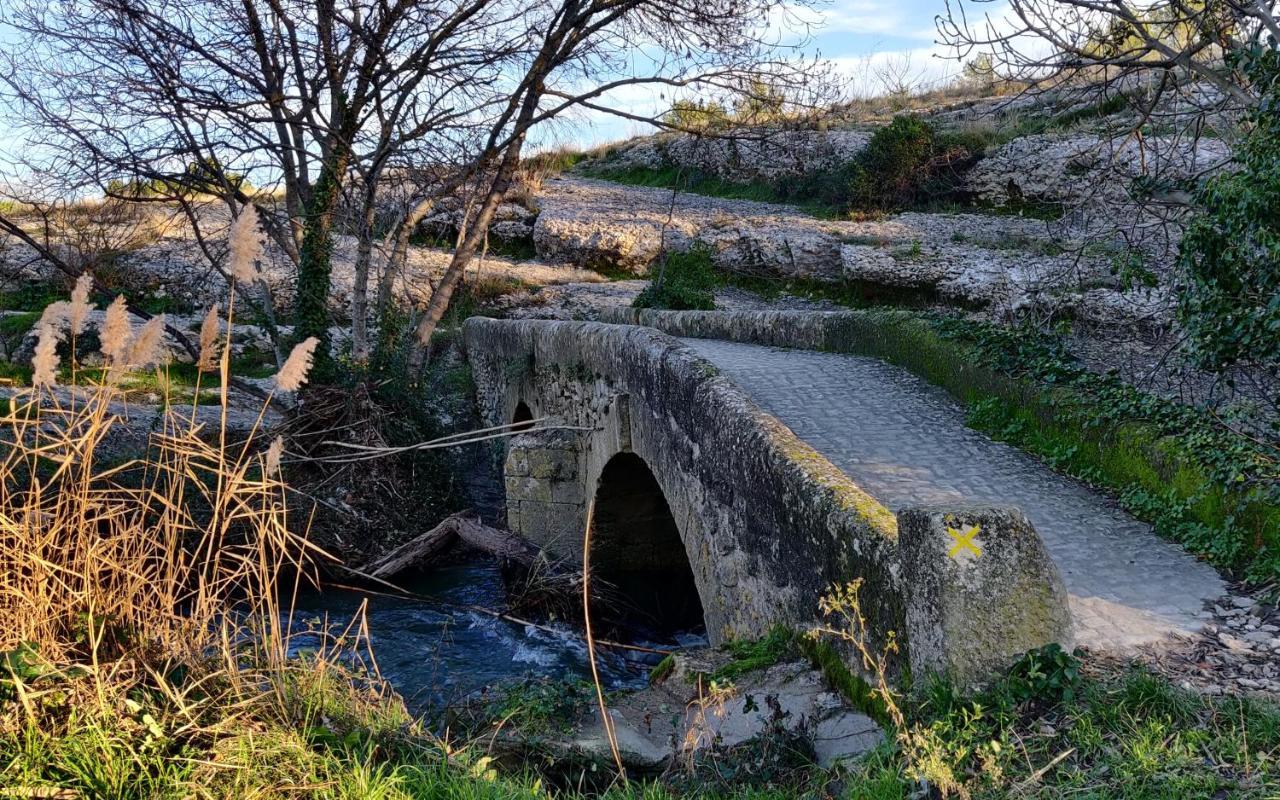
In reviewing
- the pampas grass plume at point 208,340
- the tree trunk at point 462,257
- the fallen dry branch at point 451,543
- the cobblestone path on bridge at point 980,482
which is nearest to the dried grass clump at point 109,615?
the pampas grass plume at point 208,340

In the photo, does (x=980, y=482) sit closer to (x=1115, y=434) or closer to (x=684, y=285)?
(x=1115, y=434)

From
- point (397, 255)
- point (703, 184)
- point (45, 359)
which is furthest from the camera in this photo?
point (703, 184)

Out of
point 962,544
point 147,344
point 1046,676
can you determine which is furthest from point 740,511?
point 147,344

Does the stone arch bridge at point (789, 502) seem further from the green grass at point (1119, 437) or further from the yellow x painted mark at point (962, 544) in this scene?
the green grass at point (1119, 437)

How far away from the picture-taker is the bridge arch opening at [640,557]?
34.1 ft

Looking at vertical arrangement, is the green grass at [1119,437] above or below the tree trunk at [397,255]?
below

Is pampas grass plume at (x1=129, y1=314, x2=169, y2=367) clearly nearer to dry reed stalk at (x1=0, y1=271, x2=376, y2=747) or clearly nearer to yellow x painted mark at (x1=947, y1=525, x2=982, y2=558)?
dry reed stalk at (x1=0, y1=271, x2=376, y2=747)

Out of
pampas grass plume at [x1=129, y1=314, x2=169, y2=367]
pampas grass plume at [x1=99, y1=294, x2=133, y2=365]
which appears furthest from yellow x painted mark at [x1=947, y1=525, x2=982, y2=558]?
pampas grass plume at [x1=99, y1=294, x2=133, y2=365]

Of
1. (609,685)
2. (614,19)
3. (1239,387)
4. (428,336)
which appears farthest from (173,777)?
(614,19)

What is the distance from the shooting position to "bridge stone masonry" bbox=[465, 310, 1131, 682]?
337cm

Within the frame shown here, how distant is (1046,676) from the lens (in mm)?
3316

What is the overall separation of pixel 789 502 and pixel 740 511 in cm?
85

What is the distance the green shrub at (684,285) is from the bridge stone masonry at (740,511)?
272 cm

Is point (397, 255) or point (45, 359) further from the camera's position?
point (397, 255)
